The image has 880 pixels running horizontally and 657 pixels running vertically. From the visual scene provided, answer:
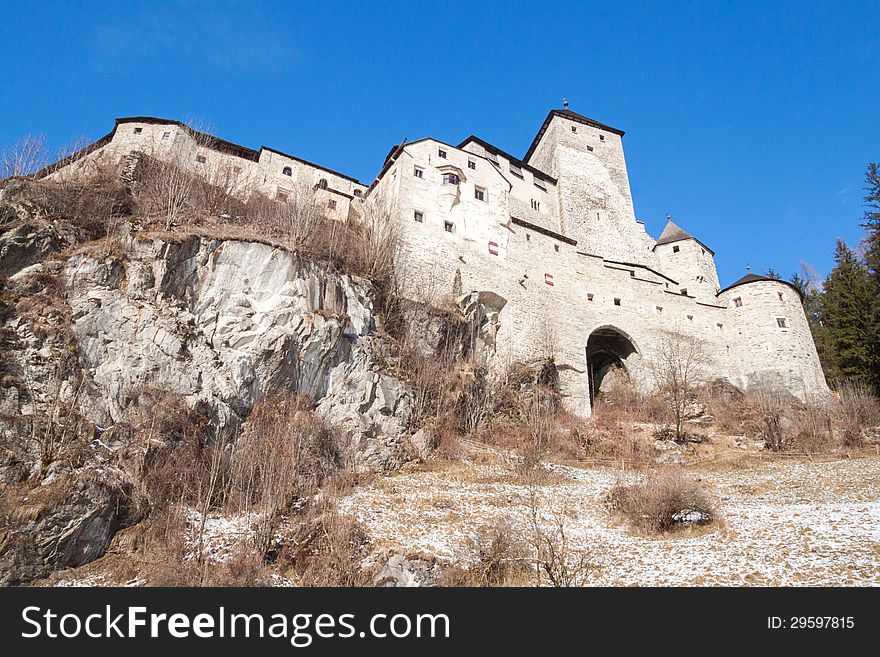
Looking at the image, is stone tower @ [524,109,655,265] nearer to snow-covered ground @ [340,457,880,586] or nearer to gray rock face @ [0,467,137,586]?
snow-covered ground @ [340,457,880,586]

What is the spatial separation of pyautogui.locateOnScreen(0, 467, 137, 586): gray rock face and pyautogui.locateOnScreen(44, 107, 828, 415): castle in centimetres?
1538

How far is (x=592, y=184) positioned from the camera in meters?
42.8

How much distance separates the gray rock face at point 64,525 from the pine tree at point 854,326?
34.7 m

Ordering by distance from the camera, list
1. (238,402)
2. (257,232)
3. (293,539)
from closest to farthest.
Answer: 1. (293,539)
2. (238,402)
3. (257,232)

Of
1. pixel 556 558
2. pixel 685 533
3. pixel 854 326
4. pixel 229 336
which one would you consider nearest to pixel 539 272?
pixel 854 326

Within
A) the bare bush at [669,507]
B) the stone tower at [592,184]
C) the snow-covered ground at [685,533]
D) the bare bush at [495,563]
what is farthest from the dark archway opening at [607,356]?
the bare bush at [495,563]

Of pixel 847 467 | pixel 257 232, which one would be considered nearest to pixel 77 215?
pixel 257 232

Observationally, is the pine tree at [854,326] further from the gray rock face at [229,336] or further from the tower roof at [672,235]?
the gray rock face at [229,336]

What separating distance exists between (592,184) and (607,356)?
16091 millimetres

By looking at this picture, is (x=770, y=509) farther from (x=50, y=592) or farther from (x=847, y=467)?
(x=50, y=592)

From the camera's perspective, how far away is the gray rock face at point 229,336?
1584cm

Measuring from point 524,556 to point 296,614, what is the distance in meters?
6.55

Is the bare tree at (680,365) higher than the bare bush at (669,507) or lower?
higher

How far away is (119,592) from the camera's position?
30.3 feet
